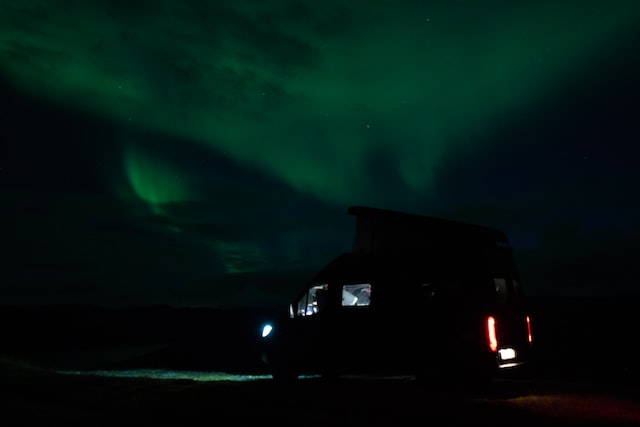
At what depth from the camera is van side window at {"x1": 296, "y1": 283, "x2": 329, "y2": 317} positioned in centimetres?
1009

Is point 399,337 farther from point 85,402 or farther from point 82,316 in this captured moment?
point 82,316

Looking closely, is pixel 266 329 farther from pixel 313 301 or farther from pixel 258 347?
pixel 313 301

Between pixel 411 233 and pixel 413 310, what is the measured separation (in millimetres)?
1423

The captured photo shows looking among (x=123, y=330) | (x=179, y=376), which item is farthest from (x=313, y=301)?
(x=123, y=330)

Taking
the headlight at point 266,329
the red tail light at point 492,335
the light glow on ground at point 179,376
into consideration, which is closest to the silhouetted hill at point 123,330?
the light glow on ground at point 179,376

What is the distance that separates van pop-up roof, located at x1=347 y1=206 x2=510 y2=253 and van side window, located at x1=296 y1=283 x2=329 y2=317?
46.8 inches

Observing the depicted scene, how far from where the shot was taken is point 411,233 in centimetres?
1000

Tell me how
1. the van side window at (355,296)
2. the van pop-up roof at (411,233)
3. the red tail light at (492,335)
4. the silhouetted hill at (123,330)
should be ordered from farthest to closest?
1. the silhouetted hill at (123,330)
2. the van side window at (355,296)
3. the van pop-up roof at (411,233)
4. the red tail light at (492,335)

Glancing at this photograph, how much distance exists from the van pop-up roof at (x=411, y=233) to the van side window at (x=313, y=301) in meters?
1.19

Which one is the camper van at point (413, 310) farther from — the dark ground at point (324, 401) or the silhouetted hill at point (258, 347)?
the silhouetted hill at point (258, 347)

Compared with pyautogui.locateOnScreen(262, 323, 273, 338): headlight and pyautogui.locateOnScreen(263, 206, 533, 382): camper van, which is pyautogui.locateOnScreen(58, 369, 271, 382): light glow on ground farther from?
pyautogui.locateOnScreen(263, 206, 533, 382): camper van

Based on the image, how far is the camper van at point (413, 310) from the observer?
868cm

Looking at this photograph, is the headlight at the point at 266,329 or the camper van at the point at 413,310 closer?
the camper van at the point at 413,310

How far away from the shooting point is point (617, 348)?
1906cm
